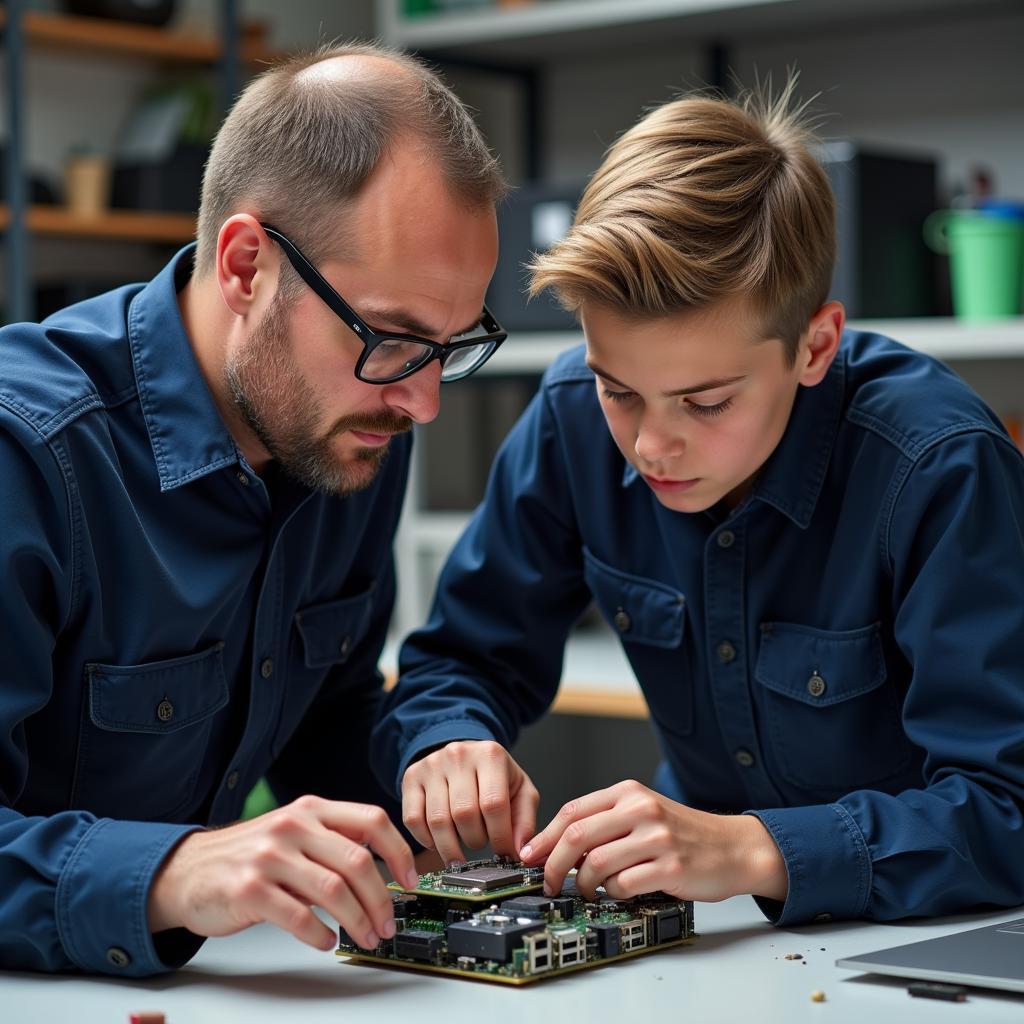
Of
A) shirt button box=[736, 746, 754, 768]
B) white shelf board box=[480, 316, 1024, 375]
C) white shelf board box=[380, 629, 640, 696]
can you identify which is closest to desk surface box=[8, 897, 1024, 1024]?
shirt button box=[736, 746, 754, 768]

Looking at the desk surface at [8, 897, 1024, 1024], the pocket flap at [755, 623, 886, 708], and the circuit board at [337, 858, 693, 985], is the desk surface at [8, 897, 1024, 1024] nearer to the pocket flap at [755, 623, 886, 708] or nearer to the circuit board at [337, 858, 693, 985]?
the circuit board at [337, 858, 693, 985]

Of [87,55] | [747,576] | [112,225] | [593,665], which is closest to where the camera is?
[747,576]

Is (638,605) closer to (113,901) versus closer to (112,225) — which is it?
(113,901)

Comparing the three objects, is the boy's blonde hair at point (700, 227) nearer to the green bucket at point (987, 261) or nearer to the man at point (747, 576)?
the man at point (747, 576)

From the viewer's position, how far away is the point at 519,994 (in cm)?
100

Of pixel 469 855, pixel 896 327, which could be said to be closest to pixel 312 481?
pixel 469 855

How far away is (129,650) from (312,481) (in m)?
0.22

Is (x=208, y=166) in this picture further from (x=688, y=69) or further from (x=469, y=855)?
(x=688, y=69)

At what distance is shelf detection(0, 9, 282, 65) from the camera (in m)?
3.18

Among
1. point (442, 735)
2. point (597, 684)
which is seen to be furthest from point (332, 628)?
point (597, 684)

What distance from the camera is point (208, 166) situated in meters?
1.43

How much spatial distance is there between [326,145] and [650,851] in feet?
2.13

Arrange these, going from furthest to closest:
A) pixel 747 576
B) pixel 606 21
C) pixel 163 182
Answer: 1. pixel 163 182
2. pixel 606 21
3. pixel 747 576

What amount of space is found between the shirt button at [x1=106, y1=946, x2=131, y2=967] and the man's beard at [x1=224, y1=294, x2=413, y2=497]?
0.47 meters
